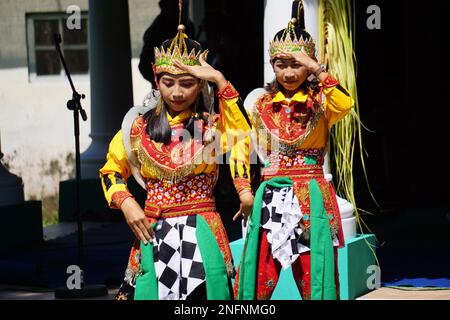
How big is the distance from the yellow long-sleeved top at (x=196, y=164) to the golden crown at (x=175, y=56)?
Answer: 7.6 inches

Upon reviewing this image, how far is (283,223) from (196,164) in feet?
3.21

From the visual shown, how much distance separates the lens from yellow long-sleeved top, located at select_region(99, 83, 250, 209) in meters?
4.98

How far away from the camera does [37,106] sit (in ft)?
52.2

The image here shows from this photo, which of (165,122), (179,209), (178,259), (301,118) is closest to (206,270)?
(178,259)

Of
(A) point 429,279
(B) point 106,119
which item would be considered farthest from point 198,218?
(B) point 106,119

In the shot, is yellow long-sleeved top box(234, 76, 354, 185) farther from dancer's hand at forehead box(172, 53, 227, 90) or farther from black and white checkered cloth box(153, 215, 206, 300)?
black and white checkered cloth box(153, 215, 206, 300)

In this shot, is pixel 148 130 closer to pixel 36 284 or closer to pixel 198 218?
pixel 198 218

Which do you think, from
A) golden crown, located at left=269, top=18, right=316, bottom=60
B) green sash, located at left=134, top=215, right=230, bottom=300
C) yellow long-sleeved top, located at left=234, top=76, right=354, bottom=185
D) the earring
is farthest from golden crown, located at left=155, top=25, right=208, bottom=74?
yellow long-sleeved top, located at left=234, top=76, right=354, bottom=185

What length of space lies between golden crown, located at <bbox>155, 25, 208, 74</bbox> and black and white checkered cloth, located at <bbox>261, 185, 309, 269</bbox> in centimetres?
111

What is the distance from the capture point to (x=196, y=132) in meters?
5.00

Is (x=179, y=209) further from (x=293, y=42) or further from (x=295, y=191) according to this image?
(x=293, y=42)

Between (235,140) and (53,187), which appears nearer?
(235,140)

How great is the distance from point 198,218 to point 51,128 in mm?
11195
